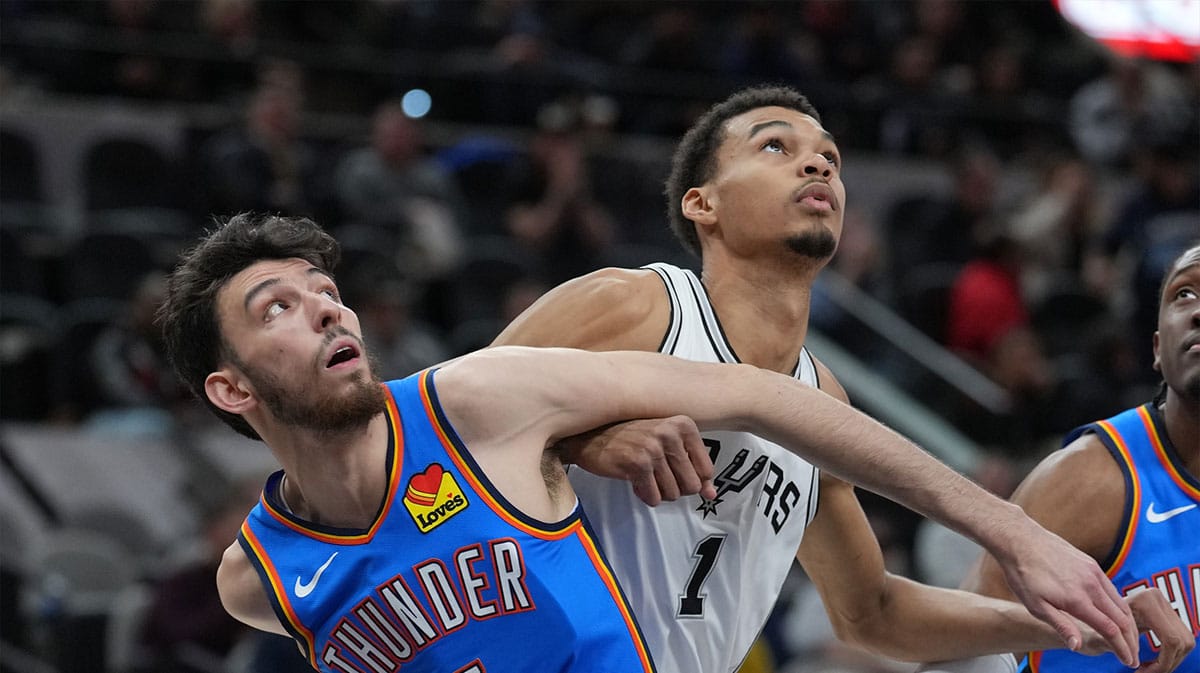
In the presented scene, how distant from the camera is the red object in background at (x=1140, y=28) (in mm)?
14734

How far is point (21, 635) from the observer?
7969 mm

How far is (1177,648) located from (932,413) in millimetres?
6769

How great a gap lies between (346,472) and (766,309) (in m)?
1.27

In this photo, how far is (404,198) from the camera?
426 inches

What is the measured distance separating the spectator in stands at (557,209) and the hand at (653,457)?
21.6 feet

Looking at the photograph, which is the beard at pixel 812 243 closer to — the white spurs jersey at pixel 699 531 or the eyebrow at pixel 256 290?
the white spurs jersey at pixel 699 531

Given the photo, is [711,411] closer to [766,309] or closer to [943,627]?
[766,309]

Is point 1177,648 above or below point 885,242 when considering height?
below

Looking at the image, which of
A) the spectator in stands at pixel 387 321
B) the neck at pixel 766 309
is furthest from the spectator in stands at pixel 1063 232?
the neck at pixel 766 309

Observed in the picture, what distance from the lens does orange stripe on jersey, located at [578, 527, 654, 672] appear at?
375cm

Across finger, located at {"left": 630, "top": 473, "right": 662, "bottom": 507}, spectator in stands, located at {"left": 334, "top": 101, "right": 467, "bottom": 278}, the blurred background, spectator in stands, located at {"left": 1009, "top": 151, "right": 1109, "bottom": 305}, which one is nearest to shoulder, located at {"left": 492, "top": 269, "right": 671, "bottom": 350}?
finger, located at {"left": 630, "top": 473, "right": 662, "bottom": 507}

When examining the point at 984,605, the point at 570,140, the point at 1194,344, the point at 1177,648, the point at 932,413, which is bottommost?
the point at 1177,648

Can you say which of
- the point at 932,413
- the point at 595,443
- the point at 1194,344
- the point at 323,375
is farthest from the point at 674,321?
the point at 932,413

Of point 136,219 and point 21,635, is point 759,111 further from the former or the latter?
point 136,219
